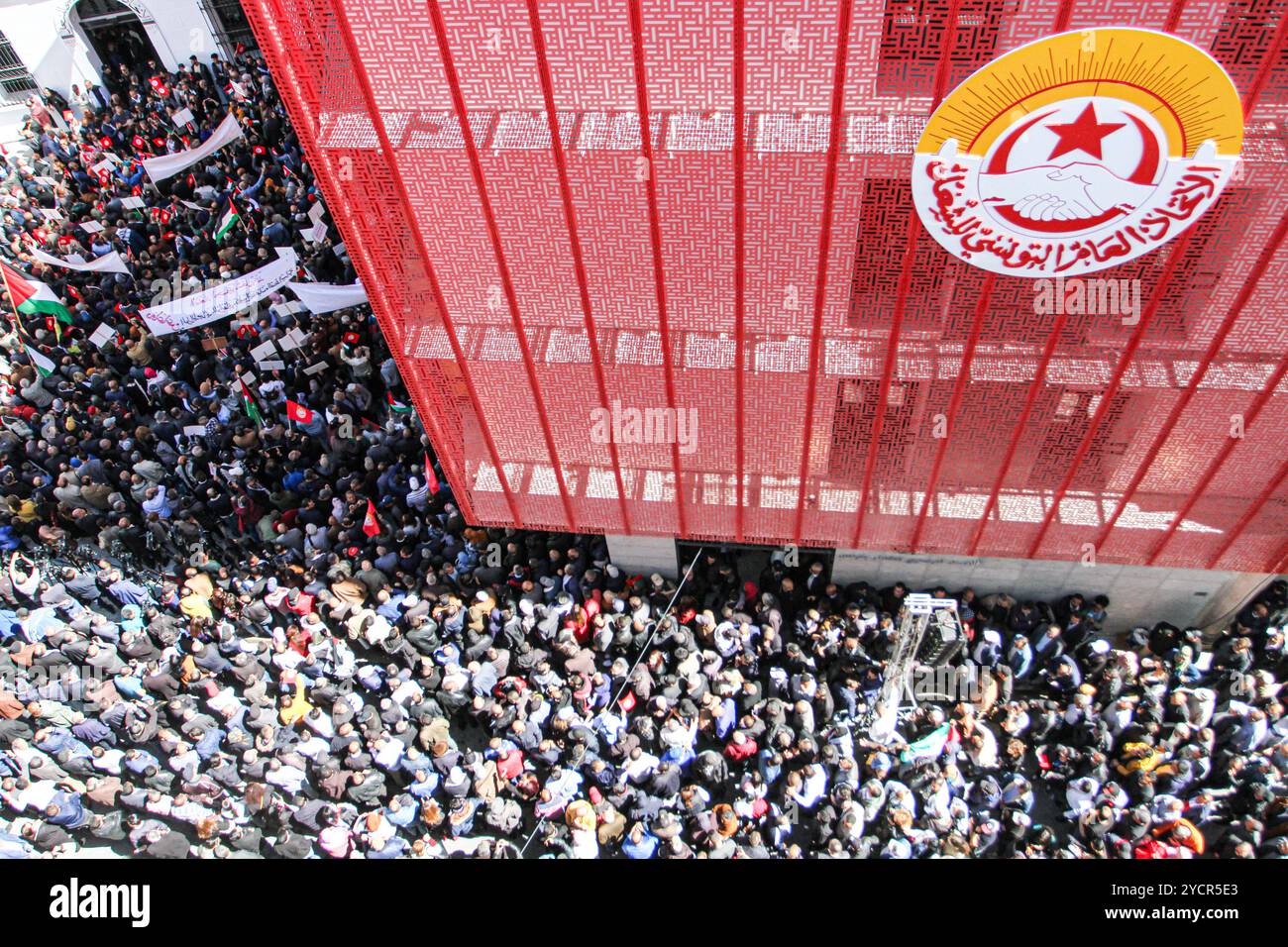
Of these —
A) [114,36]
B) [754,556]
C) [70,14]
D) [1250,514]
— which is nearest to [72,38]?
[70,14]

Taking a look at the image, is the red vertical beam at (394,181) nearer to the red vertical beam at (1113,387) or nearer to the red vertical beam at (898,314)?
the red vertical beam at (898,314)

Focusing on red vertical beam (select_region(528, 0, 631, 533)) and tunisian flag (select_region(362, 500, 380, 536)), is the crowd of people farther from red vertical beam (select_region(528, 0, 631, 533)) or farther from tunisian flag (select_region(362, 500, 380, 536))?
red vertical beam (select_region(528, 0, 631, 533))

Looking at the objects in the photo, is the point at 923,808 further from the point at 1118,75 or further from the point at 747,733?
the point at 1118,75

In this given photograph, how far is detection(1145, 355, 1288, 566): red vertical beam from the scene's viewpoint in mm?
8453

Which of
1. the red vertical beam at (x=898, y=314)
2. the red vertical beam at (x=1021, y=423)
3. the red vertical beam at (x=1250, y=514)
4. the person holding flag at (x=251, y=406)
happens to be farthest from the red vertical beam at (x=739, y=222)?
the person holding flag at (x=251, y=406)

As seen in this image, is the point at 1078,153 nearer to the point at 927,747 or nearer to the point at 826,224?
the point at 826,224

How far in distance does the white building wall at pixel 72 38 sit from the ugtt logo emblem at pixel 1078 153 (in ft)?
77.4

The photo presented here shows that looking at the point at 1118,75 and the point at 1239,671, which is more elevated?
the point at 1118,75

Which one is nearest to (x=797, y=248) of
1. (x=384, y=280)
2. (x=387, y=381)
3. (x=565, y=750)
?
(x=384, y=280)

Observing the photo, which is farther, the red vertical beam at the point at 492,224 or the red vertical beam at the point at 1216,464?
the red vertical beam at the point at 1216,464

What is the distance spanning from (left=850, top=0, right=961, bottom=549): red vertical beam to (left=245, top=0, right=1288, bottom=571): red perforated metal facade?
0.10ft

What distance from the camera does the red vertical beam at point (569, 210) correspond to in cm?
705
